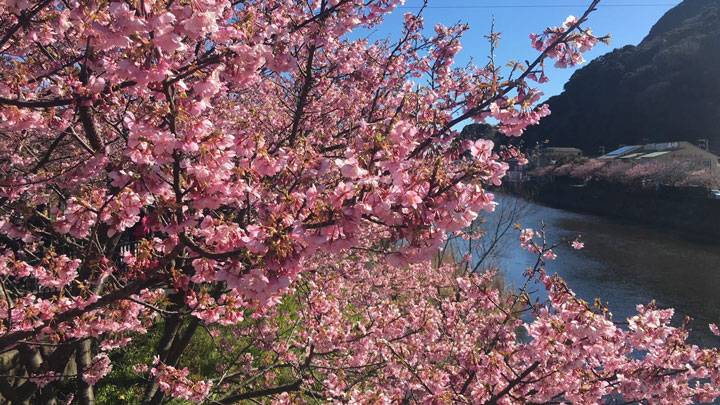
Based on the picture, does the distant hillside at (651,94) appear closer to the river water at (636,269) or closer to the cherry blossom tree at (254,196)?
the river water at (636,269)

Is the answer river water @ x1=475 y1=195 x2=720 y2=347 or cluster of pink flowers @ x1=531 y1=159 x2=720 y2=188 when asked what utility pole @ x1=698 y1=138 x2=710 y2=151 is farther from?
river water @ x1=475 y1=195 x2=720 y2=347

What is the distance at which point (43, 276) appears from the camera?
317 cm

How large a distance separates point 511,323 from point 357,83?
3466 mm

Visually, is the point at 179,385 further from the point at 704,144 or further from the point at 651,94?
the point at 651,94

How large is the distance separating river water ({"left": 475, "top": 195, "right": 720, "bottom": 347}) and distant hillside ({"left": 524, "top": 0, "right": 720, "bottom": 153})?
47.6 metres

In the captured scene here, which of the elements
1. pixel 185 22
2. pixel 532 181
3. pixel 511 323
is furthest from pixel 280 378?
pixel 532 181

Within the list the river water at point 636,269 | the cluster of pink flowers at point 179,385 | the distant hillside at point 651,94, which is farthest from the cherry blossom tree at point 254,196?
the distant hillside at point 651,94

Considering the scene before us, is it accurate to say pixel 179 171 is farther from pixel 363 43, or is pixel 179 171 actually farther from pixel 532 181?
pixel 532 181

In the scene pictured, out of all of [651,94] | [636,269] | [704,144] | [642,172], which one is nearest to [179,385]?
[636,269]

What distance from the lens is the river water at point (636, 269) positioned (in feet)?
50.5

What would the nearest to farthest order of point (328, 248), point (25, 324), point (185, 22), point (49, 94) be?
1. point (185, 22)
2. point (328, 248)
3. point (25, 324)
4. point (49, 94)

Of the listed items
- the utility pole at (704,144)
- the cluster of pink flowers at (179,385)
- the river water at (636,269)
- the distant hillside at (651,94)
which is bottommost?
the river water at (636,269)

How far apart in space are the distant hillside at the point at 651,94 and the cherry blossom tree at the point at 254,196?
236 ft

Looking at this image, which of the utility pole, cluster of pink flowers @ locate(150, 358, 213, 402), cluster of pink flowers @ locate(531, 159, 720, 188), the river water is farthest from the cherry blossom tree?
the utility pole
